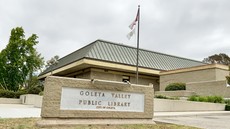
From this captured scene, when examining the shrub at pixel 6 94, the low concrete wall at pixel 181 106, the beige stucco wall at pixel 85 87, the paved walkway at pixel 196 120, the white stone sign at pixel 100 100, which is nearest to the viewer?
the beige stucco wall at pixel 85 87

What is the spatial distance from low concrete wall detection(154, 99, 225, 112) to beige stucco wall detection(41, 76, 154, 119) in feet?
28.8

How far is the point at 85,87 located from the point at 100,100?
2.27 feet

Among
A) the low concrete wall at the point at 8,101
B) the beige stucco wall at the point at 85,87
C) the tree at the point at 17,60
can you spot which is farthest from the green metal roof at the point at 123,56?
the beige stucco wall at the point at 85,87

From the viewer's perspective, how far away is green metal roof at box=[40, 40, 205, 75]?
101ft

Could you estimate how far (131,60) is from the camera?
1302 inches

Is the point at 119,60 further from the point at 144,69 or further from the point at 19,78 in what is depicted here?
the point at 19,78

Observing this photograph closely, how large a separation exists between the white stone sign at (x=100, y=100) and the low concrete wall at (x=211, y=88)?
1850 cm

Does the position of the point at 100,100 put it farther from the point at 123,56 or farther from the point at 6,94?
the point at 123,56

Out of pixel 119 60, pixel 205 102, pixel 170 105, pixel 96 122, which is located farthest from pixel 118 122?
pixel 119 60

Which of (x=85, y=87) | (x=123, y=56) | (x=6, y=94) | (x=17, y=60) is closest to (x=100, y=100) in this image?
(x=85, y=87)

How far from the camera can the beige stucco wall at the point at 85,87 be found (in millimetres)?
7020

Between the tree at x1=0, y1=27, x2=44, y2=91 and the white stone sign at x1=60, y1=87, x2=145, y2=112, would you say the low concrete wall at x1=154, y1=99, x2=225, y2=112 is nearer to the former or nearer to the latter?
the white stone sign at x1=60, y1=87, x2=145, y2=112

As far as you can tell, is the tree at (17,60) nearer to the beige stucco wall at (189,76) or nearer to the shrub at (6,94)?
the shrub at (6,94)

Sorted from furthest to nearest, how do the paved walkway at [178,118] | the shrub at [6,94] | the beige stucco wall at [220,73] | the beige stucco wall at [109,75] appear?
the beige stucco wall at [109,75], the shrub at [6,94], the beige stucco wall at [220,73], the paved walkway at [178,118]
